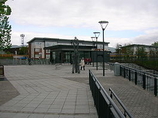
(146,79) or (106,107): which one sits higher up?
(106,107)

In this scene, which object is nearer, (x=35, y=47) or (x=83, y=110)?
(x=83, y=110)

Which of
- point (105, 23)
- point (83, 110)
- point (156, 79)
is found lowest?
point (83, 110)

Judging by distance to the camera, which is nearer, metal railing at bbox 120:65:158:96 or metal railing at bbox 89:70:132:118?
metal railing at bbox 89:70:132:118

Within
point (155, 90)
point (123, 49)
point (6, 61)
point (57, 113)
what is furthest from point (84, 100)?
point (123, 49)

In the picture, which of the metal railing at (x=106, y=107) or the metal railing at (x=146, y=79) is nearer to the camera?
the metal railing at (x=106, y=107)

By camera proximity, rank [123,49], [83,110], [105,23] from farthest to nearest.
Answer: [123,49] < [105,23] < [83,110]

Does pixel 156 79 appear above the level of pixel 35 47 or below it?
below

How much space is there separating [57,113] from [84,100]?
1814 mm

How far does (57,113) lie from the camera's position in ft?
17.6

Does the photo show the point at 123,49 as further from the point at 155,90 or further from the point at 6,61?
the point at 155,90

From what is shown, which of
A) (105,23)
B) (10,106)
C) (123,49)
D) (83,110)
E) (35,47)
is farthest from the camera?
(35,47)

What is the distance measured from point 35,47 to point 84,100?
232 feet

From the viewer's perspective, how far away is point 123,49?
56.2 m

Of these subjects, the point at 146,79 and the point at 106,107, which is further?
the point at 146,79
